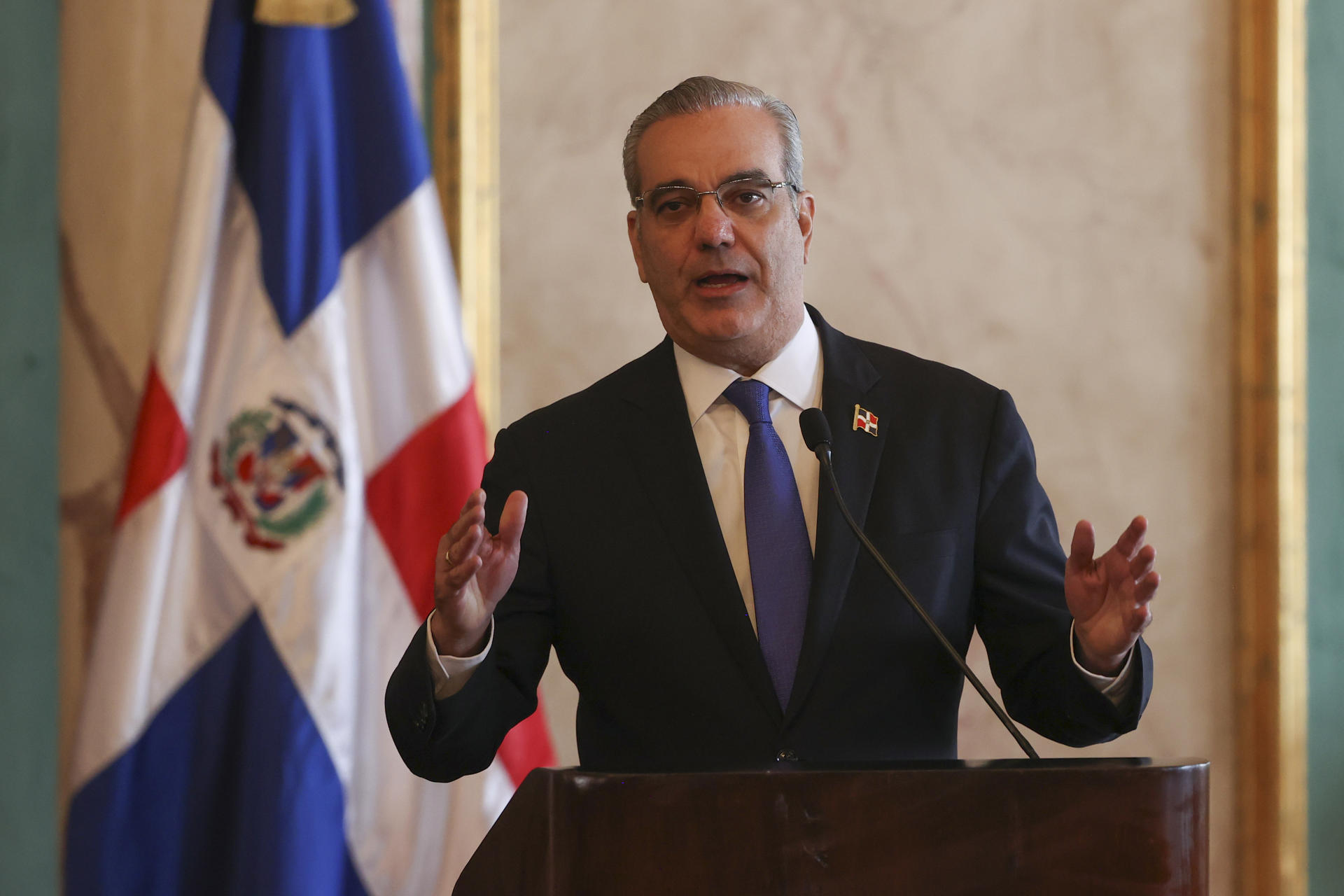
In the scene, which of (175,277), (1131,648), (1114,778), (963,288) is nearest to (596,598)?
(1131,648)

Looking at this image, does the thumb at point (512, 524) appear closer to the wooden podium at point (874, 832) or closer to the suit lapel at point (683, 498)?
the suit lapel at point (683, 498)

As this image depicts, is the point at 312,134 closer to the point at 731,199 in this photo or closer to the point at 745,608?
the point at 731,199

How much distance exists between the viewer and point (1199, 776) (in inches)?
39.6

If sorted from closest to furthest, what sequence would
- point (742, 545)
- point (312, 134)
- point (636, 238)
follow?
point (742, 545) < point (636, 238) < point (312, 134)

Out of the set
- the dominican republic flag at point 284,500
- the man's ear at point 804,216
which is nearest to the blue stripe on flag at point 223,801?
the dominican republic flag at point 284,500

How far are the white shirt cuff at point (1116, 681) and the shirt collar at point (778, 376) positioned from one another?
536 mm

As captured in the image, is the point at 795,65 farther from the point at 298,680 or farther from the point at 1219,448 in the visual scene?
the point at 298,680

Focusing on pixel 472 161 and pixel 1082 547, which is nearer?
pixel 1082 547

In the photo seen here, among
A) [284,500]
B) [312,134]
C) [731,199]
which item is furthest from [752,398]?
[312,134]

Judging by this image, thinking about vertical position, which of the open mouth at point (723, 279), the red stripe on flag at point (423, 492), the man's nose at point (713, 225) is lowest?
the red stripe on flag at point (423, 492)

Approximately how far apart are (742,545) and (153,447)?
113 cm

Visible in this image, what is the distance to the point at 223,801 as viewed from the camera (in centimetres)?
219

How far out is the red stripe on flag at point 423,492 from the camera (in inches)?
91.0

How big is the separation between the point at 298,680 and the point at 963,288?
158 cm
